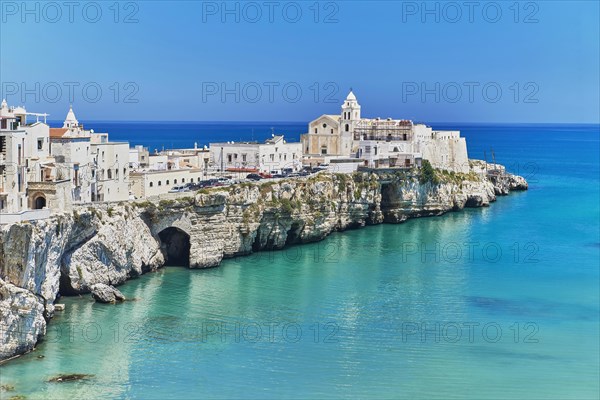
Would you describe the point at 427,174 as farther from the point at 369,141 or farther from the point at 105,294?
the point at 105,294

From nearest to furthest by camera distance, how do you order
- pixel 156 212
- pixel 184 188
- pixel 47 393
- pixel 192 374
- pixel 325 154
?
pixel 47 393 < pixel 192 374 < pixel 156 212 < pixel 184 188 < pixel 325 154

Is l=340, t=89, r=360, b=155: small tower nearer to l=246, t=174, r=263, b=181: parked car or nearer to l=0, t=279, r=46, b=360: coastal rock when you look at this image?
l=246, t=174, r=263, b=181: parked car

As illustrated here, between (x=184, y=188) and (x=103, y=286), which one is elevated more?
(x=184, y=188)

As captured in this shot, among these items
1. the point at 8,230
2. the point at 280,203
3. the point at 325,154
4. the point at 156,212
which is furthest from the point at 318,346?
the point at 325,154

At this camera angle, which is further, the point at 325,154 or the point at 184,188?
the point at 325,154

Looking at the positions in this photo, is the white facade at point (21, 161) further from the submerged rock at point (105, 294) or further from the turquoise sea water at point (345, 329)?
the turquoise sea water at point (345, 329)

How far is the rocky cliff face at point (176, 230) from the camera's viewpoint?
3769cm

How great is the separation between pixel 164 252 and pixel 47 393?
23101mm

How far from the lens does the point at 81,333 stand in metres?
39.0

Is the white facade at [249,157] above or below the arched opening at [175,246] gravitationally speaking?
above

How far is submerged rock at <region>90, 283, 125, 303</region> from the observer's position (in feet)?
145

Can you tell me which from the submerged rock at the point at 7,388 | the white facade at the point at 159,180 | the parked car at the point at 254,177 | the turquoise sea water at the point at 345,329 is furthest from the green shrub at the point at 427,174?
the submerged rock at the point at 7,388

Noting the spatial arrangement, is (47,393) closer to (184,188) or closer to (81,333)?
(81,333)

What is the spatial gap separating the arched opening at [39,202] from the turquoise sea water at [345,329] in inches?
196
